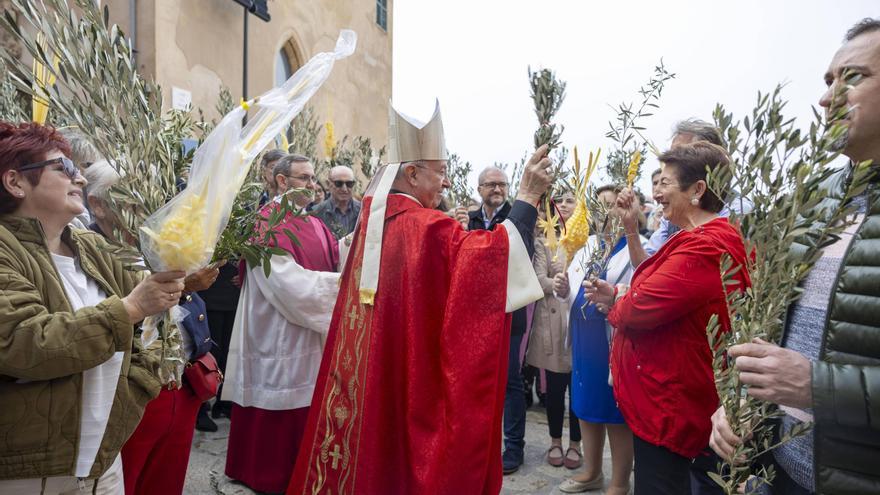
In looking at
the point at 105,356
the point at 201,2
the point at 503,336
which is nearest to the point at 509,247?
the point at 503,336

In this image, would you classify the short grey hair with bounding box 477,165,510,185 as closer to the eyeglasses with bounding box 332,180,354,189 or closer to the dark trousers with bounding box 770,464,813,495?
the eyeglasses with bounding box 332,180,354,189

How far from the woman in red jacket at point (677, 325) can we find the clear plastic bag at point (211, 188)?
5.41 ft

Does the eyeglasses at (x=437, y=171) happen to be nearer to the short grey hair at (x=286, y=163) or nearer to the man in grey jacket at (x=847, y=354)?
the man in grey jacket at (x=847, y=354)

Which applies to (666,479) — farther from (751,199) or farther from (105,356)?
(105,356)

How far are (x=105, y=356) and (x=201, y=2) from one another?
1026 cm

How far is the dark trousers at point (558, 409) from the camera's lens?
4816mm

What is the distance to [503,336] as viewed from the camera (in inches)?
101

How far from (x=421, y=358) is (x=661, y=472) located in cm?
116

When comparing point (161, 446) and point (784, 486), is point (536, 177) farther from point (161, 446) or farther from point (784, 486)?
point (161, 446)

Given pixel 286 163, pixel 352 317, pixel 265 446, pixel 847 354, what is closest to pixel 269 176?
pixel 286 163

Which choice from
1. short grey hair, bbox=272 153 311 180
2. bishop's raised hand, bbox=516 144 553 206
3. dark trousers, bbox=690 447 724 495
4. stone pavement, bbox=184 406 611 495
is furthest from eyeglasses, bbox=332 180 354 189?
dark trousers, bbox=690 447 724 495

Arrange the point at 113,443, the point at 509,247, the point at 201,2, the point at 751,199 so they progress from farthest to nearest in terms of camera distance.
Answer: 1. the point at 201,2
2. the point at 509,247
3. the point at 113,443
4. the point at 751,199

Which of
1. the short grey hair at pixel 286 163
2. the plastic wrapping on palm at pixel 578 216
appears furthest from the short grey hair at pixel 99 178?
the plastic wrapping on palm at pixel 578 216

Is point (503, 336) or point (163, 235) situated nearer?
point (163, 235)
